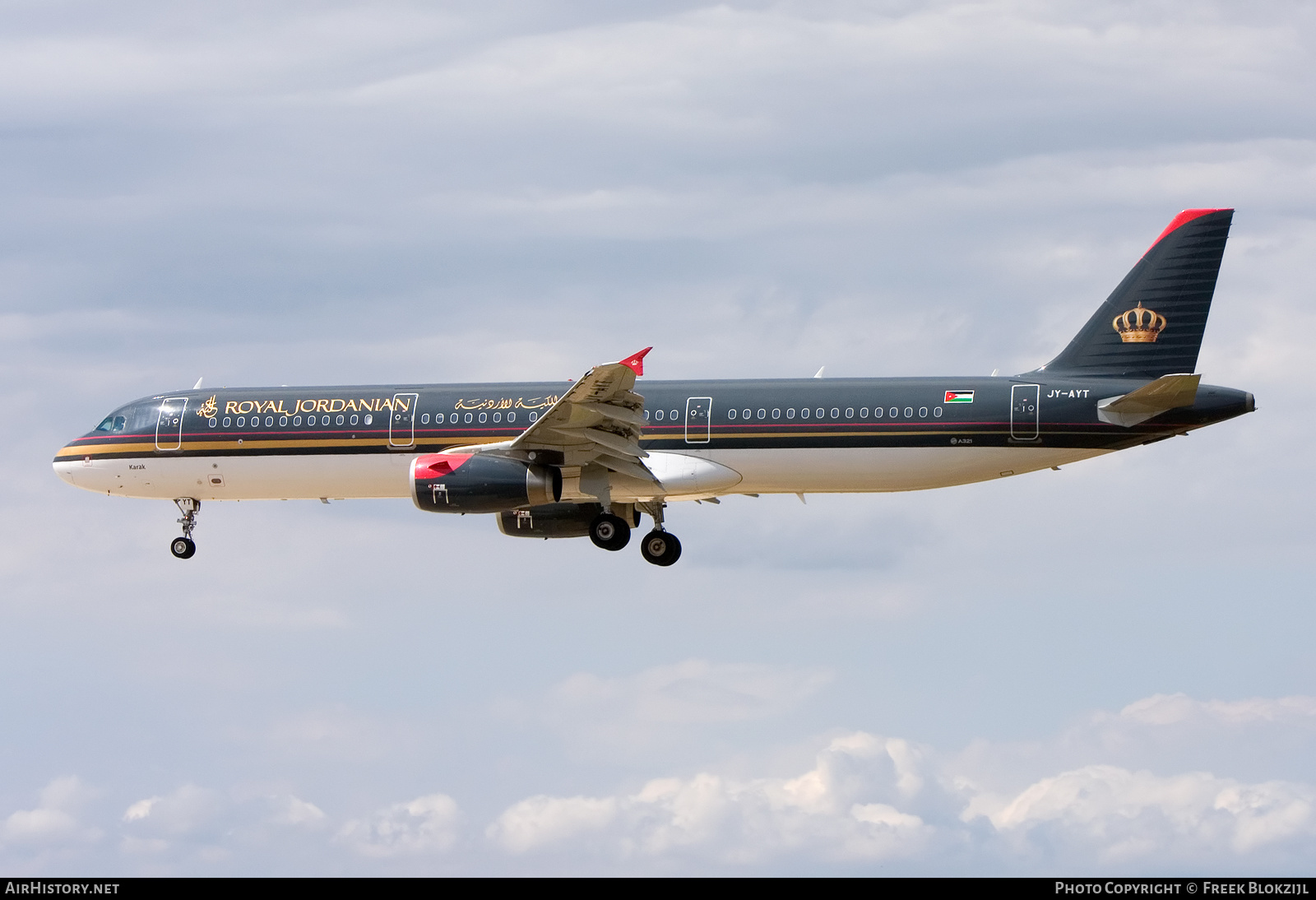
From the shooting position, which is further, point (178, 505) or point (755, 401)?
point (178, 505)

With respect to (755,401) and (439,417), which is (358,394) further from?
(755,401)

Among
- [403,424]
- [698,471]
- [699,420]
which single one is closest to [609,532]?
[698,471]

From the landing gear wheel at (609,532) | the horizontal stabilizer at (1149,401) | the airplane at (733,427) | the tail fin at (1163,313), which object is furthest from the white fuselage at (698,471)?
the tail fin at (1163,313)

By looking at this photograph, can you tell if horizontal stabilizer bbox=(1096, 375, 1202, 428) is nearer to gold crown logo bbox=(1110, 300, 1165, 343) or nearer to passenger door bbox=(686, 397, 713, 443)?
gold crown logo bbox=(1110, 300, 1165, 343)

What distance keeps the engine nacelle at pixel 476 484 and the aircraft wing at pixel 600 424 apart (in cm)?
73

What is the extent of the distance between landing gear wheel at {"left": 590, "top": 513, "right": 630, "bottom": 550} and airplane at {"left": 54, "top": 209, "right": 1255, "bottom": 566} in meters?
0.05

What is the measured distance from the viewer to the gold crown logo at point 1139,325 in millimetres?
40781

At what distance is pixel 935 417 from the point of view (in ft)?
132

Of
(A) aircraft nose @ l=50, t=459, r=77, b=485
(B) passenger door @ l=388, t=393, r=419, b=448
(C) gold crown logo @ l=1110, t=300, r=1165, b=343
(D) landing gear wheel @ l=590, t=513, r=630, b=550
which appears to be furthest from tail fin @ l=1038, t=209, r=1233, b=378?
(A) aircraft nose @ l=50, t=459, r=77, b=485

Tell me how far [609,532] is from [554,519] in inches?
125
